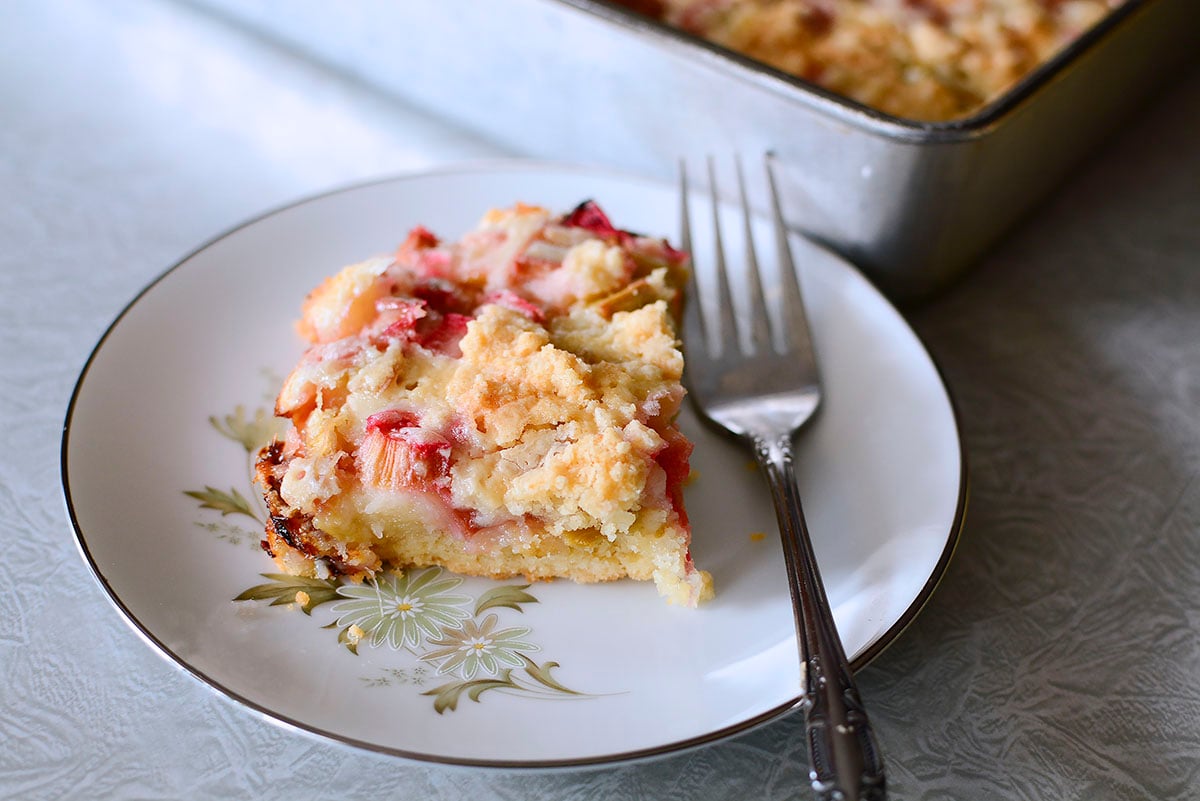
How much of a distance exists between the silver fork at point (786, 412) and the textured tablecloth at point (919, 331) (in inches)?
6.7

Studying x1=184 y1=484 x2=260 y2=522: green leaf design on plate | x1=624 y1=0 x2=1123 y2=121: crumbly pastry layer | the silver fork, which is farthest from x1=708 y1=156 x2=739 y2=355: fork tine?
x1=184 y1=484 x2=260 y2=522: green leaf design on plate

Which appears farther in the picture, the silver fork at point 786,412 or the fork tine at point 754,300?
the fork tine at point 754,300

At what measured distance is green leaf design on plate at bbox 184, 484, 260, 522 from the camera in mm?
1323

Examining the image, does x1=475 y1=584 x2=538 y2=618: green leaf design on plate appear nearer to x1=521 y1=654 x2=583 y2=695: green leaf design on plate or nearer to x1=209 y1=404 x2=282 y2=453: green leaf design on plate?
x1=521 y1=654 x2=583 y2=695: green leaf design on plate

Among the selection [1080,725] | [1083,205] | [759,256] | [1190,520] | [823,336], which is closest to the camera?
[1080,725]

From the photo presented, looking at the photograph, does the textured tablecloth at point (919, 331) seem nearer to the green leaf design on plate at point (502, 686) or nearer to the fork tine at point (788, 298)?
the green leaf design on plate at point (502, 686)

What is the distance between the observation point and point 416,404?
1268 mm

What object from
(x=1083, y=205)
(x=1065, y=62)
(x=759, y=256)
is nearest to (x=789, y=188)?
(x=759, y=256)

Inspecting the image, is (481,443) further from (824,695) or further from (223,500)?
(824,695)

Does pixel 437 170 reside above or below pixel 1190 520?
above

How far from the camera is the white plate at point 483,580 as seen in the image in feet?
3.59

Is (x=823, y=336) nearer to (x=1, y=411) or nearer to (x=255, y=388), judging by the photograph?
(x=255, y=388)

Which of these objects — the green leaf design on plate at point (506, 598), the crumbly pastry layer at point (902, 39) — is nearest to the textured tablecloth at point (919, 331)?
the green leaf design on plate at point (506, 598)

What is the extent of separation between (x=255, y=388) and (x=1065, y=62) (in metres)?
1.39
